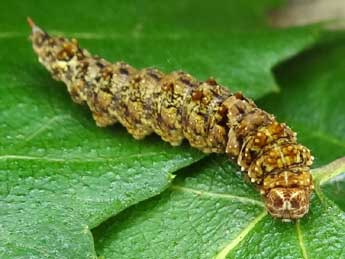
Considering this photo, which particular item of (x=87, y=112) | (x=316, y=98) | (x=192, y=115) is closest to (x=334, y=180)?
(x=192, y=115)

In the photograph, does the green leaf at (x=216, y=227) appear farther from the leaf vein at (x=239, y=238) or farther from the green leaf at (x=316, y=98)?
the green leaf at (x=316, y=98)

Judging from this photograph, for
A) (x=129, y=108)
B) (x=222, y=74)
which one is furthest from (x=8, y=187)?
(x=222, y=74)

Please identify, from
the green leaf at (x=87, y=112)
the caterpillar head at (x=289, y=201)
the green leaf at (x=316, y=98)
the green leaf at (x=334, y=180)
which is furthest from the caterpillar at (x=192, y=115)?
the green leaf at (x=316, y=98)

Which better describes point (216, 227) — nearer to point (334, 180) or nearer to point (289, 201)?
point (289, 201)

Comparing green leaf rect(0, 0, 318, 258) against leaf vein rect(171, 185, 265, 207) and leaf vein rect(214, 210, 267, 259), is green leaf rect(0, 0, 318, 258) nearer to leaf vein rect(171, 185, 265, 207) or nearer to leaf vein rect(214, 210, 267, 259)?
leaf vein rect(171, 185, 265, 207)

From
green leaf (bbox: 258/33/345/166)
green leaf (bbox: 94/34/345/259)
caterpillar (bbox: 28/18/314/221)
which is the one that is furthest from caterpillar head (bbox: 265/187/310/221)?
green leaf (bbox: 258/33/345/166)

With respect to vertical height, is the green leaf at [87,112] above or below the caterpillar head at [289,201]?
above

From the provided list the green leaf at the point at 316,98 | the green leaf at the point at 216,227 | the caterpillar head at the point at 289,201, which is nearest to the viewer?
the caterpillar head at the point at 289,201

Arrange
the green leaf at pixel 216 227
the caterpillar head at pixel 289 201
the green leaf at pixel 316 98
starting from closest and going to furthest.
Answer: the caterpillar head at pixel 289 201
the green leaf at pixel 216 227
the green leaf at pixel 316 98
